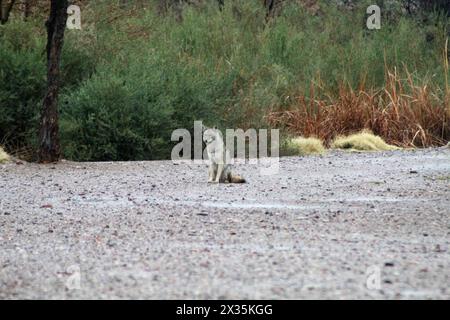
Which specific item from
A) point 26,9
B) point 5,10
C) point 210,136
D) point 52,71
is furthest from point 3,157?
Result: point 26,9

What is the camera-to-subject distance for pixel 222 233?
951 centimetres

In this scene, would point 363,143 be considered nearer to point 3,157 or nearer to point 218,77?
point 218,77

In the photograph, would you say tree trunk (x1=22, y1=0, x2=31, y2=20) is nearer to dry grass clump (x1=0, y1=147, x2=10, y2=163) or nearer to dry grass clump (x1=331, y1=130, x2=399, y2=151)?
dry grass clump (x1=0, y1=147, x2=10, y2=163)

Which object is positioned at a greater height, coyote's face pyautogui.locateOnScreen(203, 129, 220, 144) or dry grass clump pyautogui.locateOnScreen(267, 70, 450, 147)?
coyote's face pyautogui.locateOnScreen(203, 129, 220, 144)

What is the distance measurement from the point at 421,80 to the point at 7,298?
59.7 feet

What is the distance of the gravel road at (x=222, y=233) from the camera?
6969 mm

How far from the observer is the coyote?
1404cm

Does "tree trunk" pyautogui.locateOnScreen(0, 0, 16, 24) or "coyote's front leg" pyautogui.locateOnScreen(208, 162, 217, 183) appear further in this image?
"tree trunk" pyautogui.locateOnScreen(0, 0, 16, 24)

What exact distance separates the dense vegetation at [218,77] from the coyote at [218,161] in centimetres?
386

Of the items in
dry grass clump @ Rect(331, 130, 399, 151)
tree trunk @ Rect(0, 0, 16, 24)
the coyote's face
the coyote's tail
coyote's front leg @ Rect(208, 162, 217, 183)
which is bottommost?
dry grass clump @ Rect(331, 130, 399, 151)

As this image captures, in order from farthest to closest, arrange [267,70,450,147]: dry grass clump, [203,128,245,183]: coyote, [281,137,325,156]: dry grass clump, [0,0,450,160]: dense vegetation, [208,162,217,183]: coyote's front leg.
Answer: [267,70,450,147]: dry grass clump → [281,137,325,156]: dry grass clump → [0,0,450,160]: dense vegetation → [208,162,217,183]: coyote's front leg → [203,128,245,183]: coyote

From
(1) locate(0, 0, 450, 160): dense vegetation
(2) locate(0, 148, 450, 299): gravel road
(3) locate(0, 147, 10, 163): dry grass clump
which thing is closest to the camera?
(2) locate(0, 148, 450, 299): gravel road

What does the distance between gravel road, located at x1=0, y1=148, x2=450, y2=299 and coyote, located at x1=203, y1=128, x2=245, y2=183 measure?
0.76 feet

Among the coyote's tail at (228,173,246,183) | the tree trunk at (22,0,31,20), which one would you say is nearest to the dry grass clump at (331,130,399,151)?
the coyote's tail at (228,173,246,183)
